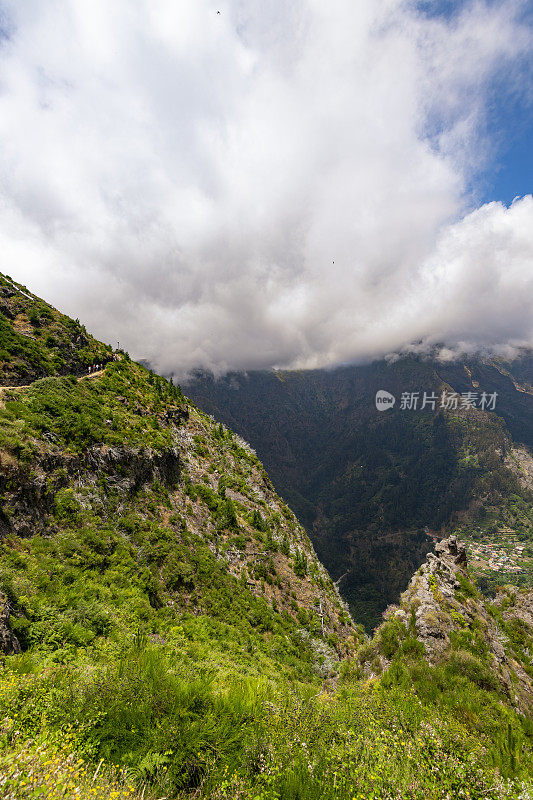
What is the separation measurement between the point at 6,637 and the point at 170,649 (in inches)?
286

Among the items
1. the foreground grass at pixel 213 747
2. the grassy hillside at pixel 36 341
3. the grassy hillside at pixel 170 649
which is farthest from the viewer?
the grassy hillside at pixel 36 341

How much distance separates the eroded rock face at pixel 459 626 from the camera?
44.7 ft

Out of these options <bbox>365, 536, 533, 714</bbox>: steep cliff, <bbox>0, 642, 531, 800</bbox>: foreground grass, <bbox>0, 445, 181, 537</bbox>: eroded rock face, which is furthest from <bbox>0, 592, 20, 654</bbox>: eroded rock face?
<bbox>365, 536, 533, 714</bbox>: steep cliff

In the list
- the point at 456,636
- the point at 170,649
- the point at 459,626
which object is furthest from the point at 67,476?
the point at 459,626

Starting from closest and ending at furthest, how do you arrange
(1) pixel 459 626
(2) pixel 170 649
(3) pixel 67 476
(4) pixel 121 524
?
(2) pixel 170 649 → (1) pixel 459 626 → (3) pixel 67 476 → (4) pixel 121 524

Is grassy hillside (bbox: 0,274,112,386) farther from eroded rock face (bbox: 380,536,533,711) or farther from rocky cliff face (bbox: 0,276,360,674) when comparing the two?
eroded rock face (bbox: 380,536,533,711)

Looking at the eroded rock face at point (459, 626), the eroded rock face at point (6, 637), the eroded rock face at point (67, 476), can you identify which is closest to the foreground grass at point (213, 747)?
the eroded rock face at point (6, 637)

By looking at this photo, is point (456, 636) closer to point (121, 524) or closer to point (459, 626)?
point (459, 626)

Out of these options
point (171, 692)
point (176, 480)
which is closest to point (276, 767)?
point (171, 692)

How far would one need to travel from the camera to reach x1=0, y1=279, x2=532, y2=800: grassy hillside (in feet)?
17.0

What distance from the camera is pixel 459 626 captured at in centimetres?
1563

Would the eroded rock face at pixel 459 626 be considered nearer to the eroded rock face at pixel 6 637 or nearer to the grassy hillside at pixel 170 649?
the grassy hillside at pixel 170 649

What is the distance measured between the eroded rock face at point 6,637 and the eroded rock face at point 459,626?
16.8 metres

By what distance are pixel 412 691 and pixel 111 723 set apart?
10.6 meters
